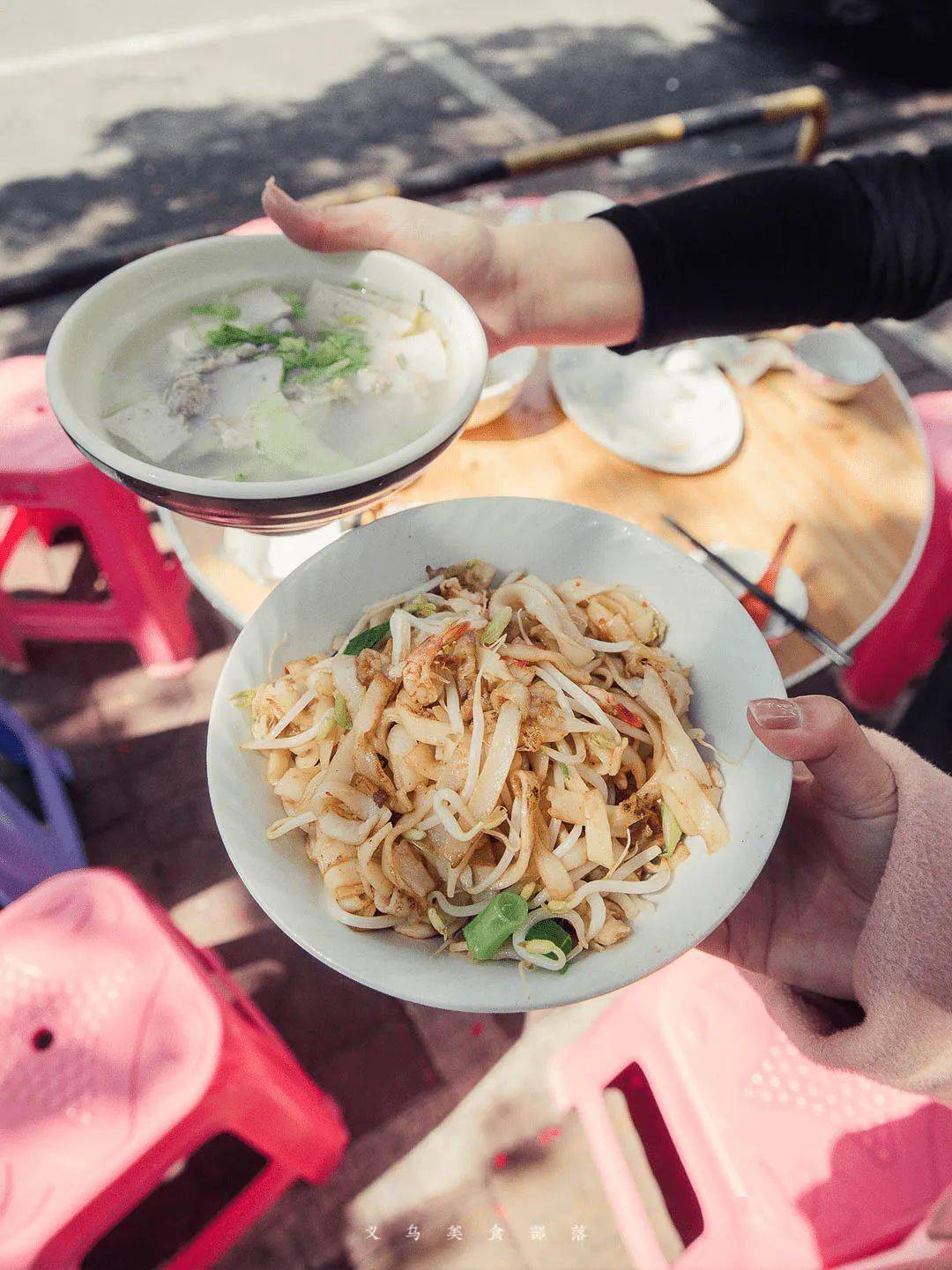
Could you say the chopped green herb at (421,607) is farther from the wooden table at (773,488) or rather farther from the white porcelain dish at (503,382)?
the white porcelain dish at (503,382)

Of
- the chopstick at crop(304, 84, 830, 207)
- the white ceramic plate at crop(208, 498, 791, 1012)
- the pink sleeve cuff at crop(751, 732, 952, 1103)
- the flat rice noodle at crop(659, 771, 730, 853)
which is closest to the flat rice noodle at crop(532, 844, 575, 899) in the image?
the white ceramic plate at crop(208, 498, 791, 1012)

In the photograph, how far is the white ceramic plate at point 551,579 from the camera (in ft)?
4.25

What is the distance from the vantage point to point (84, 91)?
761cm

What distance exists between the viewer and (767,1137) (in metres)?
2.20

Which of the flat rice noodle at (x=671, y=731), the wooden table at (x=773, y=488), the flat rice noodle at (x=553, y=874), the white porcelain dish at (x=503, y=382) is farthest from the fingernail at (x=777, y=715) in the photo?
the white porcelain dish at (x=503, y=382)

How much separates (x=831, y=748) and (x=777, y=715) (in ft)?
0.52

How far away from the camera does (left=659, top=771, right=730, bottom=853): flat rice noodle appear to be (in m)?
1.43

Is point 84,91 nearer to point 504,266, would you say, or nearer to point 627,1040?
point 504,266

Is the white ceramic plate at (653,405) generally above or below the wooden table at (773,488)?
above

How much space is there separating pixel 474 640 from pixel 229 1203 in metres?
2.17

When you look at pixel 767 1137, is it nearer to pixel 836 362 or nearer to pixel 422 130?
pixel 836 362

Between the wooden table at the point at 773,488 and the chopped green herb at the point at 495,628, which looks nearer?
the chopped green herb at the point at 495,628

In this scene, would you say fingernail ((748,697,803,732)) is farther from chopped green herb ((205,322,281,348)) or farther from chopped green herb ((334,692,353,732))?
chopped green herb ((205,322,281,348))

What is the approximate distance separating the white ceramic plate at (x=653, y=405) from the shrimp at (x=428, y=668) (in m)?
1.36
